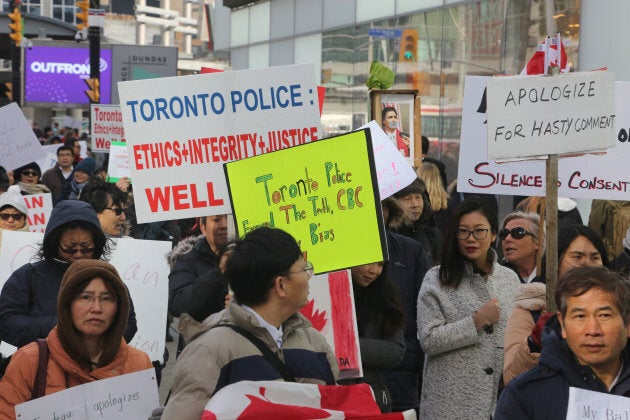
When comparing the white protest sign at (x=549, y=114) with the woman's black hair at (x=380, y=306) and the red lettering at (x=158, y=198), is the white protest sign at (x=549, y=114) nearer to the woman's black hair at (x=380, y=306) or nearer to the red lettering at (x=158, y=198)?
the woman's black hair at (x=380, y=306)

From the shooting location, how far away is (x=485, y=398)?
221 inches

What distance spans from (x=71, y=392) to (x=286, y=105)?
7.27 ft

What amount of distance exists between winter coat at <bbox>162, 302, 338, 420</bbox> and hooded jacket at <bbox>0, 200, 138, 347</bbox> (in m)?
1.70

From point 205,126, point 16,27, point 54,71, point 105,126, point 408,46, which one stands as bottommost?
point 105,126

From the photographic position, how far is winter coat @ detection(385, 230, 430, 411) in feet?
19.6

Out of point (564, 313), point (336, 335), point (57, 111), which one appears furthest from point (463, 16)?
point (57, 111)

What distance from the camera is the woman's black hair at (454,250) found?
5.68 meters

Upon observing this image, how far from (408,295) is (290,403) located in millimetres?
2812

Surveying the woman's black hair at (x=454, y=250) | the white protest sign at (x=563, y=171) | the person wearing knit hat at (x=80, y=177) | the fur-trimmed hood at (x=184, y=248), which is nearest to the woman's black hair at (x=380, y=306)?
the woman's black hair at (x=454, y=250)

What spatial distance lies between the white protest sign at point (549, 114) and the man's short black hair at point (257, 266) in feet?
6.43

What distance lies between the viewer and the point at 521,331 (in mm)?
4559

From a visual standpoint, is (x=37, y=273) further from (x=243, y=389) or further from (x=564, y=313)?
(x=564, y=313)

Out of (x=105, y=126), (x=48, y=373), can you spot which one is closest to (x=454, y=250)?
(x=48, y=373)

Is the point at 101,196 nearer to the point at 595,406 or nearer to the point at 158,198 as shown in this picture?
the point at 158,198
